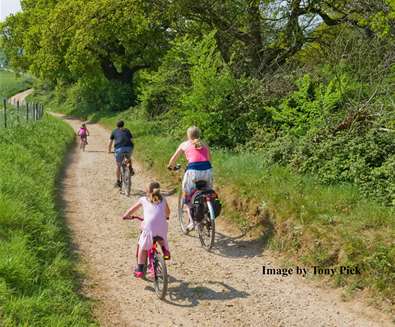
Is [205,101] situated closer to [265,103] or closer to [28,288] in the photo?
[265,103]

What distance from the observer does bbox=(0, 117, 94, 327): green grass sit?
206 inches

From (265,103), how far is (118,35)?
1577 cm

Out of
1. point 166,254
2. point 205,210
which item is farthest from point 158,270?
point 205,210

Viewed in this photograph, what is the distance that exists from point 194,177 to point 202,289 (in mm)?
2271

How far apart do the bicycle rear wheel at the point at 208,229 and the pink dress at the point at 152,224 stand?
1381mm

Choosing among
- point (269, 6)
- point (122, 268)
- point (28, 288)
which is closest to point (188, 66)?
point (269, 6)

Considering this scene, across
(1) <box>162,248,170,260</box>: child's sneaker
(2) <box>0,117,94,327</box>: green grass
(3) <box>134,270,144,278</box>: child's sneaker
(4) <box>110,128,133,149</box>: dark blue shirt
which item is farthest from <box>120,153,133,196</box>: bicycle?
(1) <box>162,248,170,260</box>: child's sneaker

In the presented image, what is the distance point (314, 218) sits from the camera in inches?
303

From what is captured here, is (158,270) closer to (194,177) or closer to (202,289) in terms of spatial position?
(202,289)

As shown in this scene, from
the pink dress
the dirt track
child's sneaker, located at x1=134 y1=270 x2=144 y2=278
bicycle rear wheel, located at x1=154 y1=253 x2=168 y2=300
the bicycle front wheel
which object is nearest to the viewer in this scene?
the dirt track

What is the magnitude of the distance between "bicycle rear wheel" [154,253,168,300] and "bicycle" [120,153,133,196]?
583 cm

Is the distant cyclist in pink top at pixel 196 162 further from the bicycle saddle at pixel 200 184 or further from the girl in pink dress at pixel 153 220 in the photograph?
the girl in pink dress at pixel 153 220

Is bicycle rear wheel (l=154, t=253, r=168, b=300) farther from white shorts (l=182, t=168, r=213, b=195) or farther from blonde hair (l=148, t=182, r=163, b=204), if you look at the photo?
white shorts (l=182, t=168, r=213, b=195)

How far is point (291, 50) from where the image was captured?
1667 cm
